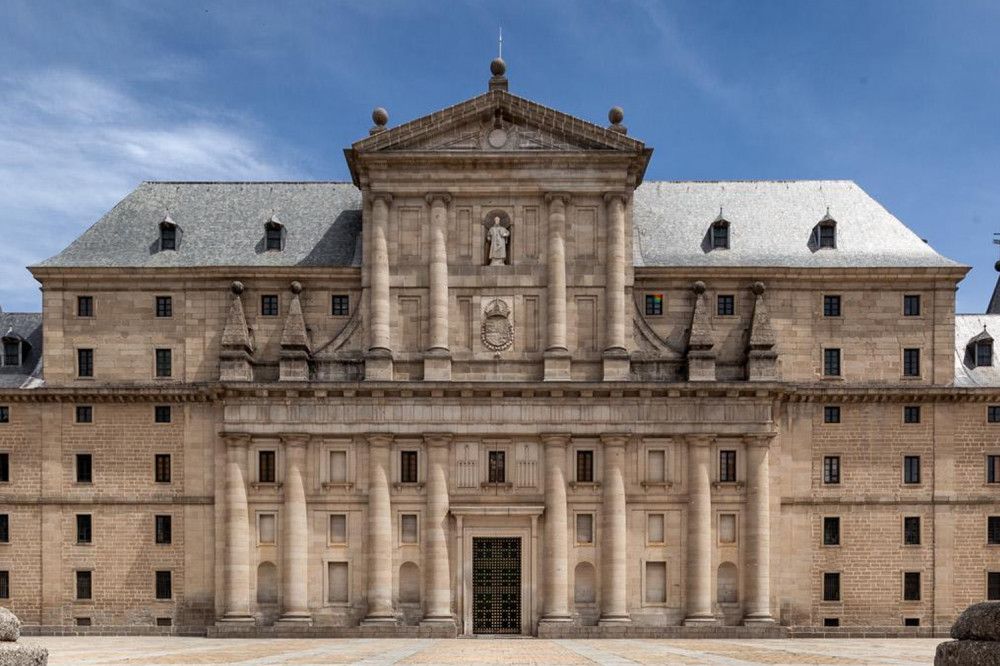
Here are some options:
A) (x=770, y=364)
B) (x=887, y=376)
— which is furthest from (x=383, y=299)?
(x=887, y=376)

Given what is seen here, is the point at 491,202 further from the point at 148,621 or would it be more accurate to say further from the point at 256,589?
the point at 148,621

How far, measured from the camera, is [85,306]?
4944cm

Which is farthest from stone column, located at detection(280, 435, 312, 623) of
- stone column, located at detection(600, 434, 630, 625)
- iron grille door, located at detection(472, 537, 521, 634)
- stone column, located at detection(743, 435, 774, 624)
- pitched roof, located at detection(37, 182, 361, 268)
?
stone column, located at detection(743, 435, 774, 624)

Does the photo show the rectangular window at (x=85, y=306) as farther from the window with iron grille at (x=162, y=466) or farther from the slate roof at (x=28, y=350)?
the window with iron grille at (x=162, y=466)

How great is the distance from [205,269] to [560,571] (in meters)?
22.7

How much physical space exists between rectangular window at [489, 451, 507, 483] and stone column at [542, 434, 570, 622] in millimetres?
2056

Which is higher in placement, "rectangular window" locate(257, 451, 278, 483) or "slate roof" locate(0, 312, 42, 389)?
"slate roof" locate(0, 312, 42, 389)

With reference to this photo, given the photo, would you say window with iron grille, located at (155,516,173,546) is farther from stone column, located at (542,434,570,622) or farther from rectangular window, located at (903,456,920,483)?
rectangular window, located at (903,456,920,483)

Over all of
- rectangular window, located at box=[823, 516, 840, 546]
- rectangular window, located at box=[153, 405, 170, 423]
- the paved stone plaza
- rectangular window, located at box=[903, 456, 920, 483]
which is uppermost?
rectangular window, located at box=[153, 405, 170, 423]

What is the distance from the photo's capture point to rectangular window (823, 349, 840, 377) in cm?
4897

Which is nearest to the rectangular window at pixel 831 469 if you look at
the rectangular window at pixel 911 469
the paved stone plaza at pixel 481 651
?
the rectangular window at pixel 911 469

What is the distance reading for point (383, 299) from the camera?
47.9 meters

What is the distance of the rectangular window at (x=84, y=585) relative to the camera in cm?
4800

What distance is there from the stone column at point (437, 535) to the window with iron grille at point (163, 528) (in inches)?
497
